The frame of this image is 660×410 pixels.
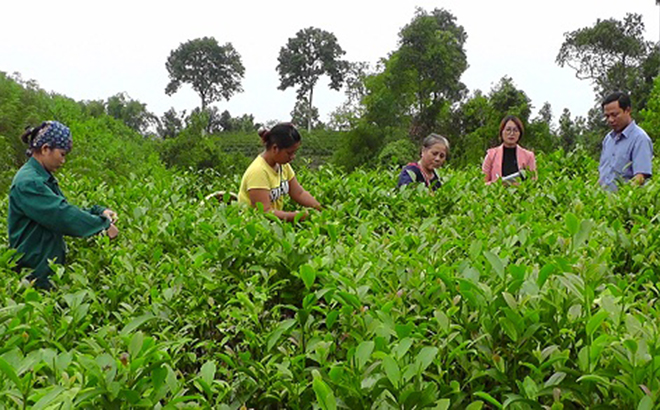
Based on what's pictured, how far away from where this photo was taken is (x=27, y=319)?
1.98 metres

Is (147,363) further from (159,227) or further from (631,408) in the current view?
(159,227)

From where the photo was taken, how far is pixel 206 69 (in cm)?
7538

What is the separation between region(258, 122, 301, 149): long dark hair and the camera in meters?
4.07

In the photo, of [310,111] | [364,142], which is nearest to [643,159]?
[364,142]

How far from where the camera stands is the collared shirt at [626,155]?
480 cm

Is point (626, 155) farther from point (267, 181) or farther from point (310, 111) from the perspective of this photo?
point (310, 111)

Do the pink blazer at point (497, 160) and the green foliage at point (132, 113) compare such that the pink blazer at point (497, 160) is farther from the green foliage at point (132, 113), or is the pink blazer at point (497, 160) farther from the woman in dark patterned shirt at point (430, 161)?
the green foliage at point (132, 113)

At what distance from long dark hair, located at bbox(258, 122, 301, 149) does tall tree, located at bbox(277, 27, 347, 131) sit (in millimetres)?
64843

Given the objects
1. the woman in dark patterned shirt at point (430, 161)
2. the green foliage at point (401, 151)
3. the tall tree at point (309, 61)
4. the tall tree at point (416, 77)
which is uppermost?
the tall tree at point (309, 61)

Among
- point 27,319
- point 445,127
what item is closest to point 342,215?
point 27,319

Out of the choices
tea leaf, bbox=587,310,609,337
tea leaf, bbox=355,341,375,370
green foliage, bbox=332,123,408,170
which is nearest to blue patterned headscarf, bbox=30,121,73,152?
tea leaf, bbox=355,341,375,370

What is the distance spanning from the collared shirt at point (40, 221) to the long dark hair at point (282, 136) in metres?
1.21

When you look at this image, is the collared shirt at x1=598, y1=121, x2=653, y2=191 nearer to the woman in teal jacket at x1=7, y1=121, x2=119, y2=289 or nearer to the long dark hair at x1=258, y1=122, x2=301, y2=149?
the long dark hair at x1=258, y1=122, x2=301, y2=149

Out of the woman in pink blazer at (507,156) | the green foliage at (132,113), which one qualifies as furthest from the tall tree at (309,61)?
the woman in pink blazer at (507,156)
